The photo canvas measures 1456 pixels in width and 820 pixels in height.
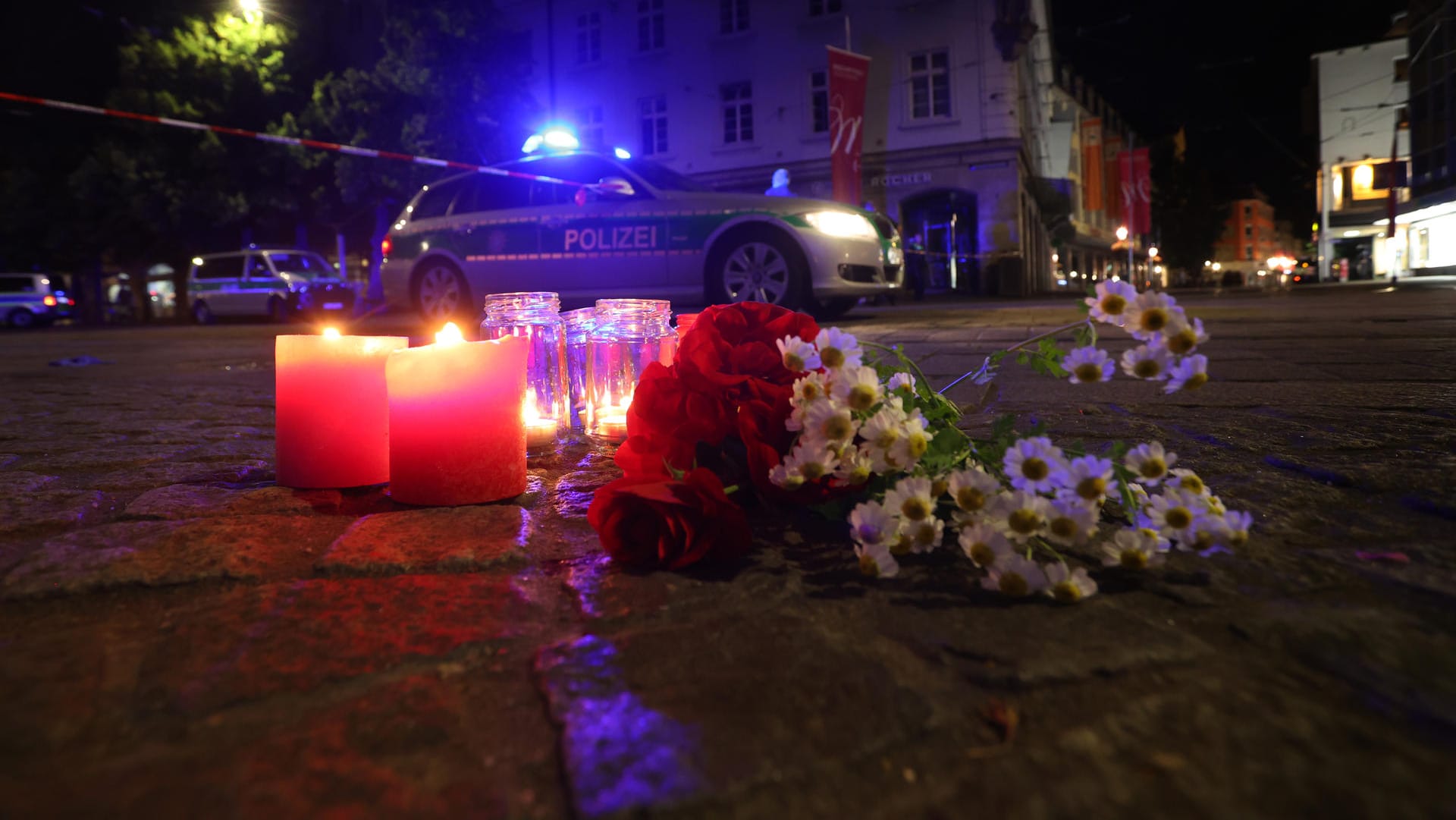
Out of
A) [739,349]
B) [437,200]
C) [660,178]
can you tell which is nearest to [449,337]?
[739,349]

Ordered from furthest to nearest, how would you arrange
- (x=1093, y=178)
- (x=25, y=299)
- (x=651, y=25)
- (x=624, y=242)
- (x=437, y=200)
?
(x=1093, y=178) < (x=25, y=299) < (x=651, y=25) < (x=437, y=200) < (x=624, y=242)

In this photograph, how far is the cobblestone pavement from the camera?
0.72 metres

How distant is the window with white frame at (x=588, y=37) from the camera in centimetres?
2339

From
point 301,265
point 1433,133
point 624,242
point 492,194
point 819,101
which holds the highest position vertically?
point 819,101

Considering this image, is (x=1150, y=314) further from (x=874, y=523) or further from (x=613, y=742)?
(x=613, y=742)

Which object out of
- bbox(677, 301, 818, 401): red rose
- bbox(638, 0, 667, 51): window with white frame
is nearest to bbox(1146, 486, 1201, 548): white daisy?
bbox(677, 301, 818, 401): red rose

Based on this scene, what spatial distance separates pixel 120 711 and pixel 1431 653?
140 cm

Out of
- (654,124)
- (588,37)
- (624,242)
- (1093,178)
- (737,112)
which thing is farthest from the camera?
(1093,178)

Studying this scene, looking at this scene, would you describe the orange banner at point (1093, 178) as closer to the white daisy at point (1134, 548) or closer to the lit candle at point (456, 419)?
the lit candle at point (456, 419)

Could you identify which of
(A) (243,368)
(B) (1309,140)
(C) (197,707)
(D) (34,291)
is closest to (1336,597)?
(C) (197,707)

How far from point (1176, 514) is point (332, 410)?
1.67 meters

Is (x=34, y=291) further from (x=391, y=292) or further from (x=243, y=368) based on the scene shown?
(x=243, y=368)

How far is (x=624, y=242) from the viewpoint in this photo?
8.23m

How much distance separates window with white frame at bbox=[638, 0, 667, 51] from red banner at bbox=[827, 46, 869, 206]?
22.6 feet
